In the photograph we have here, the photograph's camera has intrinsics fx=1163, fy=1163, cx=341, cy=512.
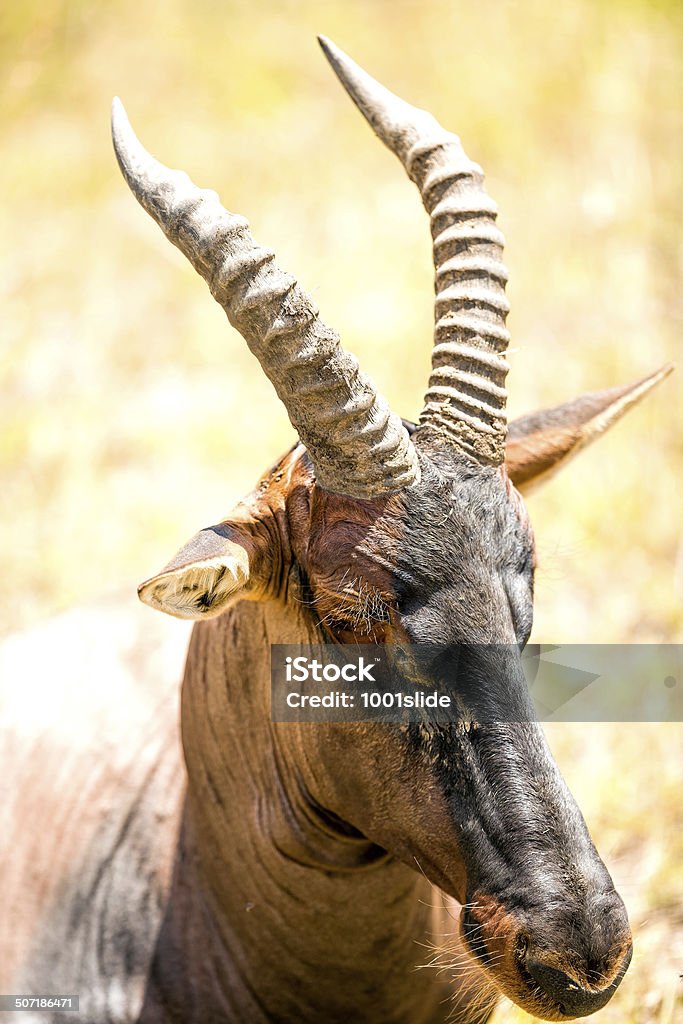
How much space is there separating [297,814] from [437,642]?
982 millimetres

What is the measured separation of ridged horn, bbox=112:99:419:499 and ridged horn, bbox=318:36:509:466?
277 mm

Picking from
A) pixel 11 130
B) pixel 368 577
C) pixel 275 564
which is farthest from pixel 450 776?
pixel 11 130

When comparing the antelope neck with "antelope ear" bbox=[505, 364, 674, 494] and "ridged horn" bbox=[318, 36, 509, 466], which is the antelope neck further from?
Answer: "antelope ear" bbox=[505, 364, 674, 494]

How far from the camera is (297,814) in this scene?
411 centimetres

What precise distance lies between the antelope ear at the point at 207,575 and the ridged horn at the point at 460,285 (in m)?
0.76

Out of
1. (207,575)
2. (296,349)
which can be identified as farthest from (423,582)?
(296,349)

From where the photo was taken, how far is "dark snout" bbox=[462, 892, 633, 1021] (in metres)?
3.31

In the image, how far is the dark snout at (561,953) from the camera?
3309 millimetres

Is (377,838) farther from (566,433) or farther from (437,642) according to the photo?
(566,433)

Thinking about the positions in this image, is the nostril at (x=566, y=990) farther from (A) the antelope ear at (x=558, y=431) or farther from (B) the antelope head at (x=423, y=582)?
(A) the antelope ear at (x=558, y=431)
